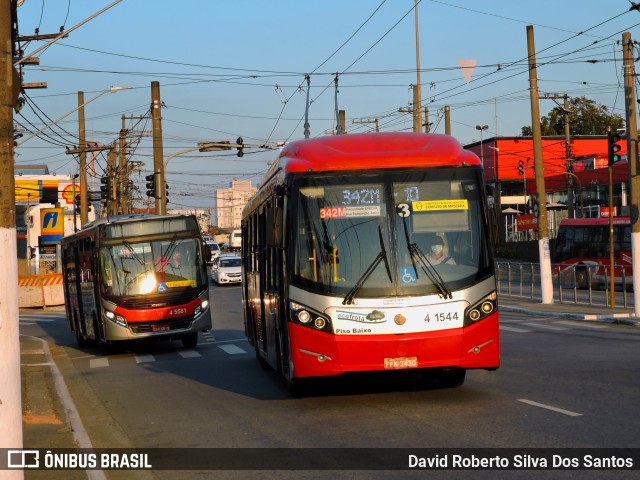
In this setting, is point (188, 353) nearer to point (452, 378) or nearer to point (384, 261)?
point (452, 378)

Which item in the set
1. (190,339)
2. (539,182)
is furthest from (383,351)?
(539,182)

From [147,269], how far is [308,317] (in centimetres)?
1184

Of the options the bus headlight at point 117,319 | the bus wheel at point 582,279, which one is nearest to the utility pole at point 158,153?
the bus wheel at point 582,279

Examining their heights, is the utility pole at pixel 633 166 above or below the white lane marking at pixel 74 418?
above

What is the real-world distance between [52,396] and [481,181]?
7.36 metres

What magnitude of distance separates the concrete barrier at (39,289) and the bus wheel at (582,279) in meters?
24.5

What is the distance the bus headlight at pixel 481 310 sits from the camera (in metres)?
11.7

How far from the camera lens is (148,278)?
75.3 ft

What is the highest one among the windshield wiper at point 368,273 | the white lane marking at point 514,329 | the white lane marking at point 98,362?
the windshield wiper at point 368,273

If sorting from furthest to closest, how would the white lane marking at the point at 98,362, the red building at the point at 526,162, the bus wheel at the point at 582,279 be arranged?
1. the red building at the point at 526,162
2. the bus wheel at the point at 582,279
3. the white lane marking at the point at 98,362

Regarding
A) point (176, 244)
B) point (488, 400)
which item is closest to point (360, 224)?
point (488, 400)

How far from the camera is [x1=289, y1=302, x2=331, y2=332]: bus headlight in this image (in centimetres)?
1164

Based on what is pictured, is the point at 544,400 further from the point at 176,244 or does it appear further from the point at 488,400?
the point at 176,244

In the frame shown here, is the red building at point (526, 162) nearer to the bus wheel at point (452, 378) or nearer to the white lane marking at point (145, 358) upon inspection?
the white lane marking at point (145, 358)
